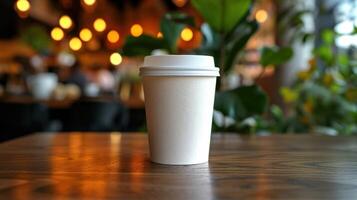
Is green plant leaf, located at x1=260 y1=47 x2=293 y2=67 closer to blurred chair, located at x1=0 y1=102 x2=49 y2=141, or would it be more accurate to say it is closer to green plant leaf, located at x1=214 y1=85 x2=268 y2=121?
green plant leaf, located at x1=214 y1=85 x2=268 y2=121

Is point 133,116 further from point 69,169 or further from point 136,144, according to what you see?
point 69,169

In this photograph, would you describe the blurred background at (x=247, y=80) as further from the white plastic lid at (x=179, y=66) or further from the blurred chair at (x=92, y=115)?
the white plastic lid at (x=179, y=66)

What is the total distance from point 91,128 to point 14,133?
574 mm

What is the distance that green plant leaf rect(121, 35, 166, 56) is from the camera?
1.16m

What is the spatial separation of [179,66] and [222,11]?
480mm

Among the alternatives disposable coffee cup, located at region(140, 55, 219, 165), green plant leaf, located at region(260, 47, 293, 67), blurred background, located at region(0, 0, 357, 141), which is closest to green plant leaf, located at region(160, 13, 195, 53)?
blurred background, located at region(0, 0, 357, 141)

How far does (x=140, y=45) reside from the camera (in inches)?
46.6

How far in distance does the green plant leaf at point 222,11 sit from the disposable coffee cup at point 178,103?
15.8 inches

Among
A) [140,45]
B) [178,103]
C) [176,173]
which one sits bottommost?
[176,173]

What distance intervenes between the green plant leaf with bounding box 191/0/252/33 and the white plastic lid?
1.32 ft

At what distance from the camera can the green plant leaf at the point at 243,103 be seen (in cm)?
117

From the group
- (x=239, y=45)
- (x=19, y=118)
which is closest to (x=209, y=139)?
(x=239, y=45)

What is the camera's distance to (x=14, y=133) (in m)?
2.59

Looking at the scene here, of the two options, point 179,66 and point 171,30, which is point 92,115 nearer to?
point 171,30
